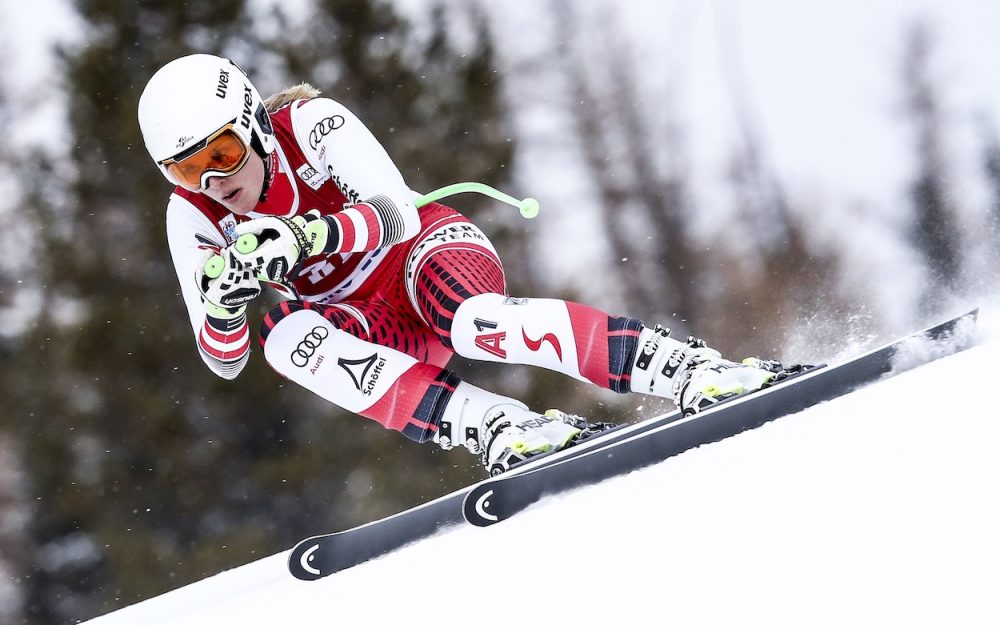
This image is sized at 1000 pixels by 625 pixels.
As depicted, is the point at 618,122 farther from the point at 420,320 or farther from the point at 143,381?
the point at 420,320

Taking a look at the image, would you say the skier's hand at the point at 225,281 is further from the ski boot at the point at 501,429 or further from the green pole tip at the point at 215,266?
the ski boot at the point at 501,429

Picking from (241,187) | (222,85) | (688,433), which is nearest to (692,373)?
(688,433)

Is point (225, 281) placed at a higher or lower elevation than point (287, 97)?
lower

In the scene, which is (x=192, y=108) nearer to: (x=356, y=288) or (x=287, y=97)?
(x=287, y=97)

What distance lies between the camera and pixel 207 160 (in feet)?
6.86

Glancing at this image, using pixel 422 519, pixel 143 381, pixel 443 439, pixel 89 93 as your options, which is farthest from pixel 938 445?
pixel 89 93

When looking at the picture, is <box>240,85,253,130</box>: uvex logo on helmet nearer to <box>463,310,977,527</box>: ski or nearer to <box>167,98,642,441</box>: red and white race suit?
<box>167,98,642,441</box>: red and white race suit

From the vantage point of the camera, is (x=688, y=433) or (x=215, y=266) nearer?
(x=688, y=433)

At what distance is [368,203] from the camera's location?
6.97 feet

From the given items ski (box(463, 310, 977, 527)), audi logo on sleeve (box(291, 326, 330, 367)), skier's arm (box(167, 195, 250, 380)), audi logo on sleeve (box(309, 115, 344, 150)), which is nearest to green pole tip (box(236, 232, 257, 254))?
skier's arm (box(167, 195, 250, 380))

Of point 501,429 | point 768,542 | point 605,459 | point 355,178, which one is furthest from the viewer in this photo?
point 355,178

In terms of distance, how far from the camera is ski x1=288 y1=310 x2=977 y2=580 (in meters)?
1.63

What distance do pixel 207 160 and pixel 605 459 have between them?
41.0 inches

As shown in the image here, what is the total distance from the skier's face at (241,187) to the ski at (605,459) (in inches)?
30.5
